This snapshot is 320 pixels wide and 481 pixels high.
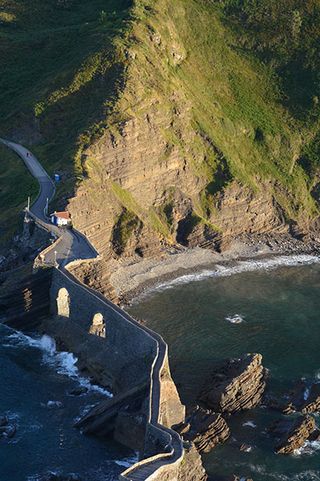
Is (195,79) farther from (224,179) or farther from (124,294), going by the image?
(124,294)

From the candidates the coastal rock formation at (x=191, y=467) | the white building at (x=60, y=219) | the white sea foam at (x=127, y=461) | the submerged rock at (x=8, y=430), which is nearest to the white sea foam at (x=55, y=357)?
the submerged rock at (x=8, y=430)

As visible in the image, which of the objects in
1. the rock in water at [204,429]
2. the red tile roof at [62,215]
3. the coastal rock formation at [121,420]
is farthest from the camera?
the red tile roof at [62,215]

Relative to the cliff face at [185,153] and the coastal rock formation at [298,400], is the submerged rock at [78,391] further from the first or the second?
the cliff face at [185,153]

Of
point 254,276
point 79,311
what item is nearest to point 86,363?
point 79,311

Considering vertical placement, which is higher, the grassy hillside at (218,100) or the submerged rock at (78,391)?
the grassy hillside at (218,100)

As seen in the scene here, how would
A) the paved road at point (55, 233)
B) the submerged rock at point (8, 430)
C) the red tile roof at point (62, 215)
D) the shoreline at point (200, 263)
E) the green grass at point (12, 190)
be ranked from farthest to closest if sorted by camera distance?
the shoreline at point (200, 263) → the green grass at point (12, 190) → the red tile roof at point (62, 215) → the paved road at point (55, 233) → the submerged rock at point (8, 430)

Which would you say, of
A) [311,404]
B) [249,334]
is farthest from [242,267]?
[311,404]

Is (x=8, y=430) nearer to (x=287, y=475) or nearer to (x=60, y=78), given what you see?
(x=287, y=475)
